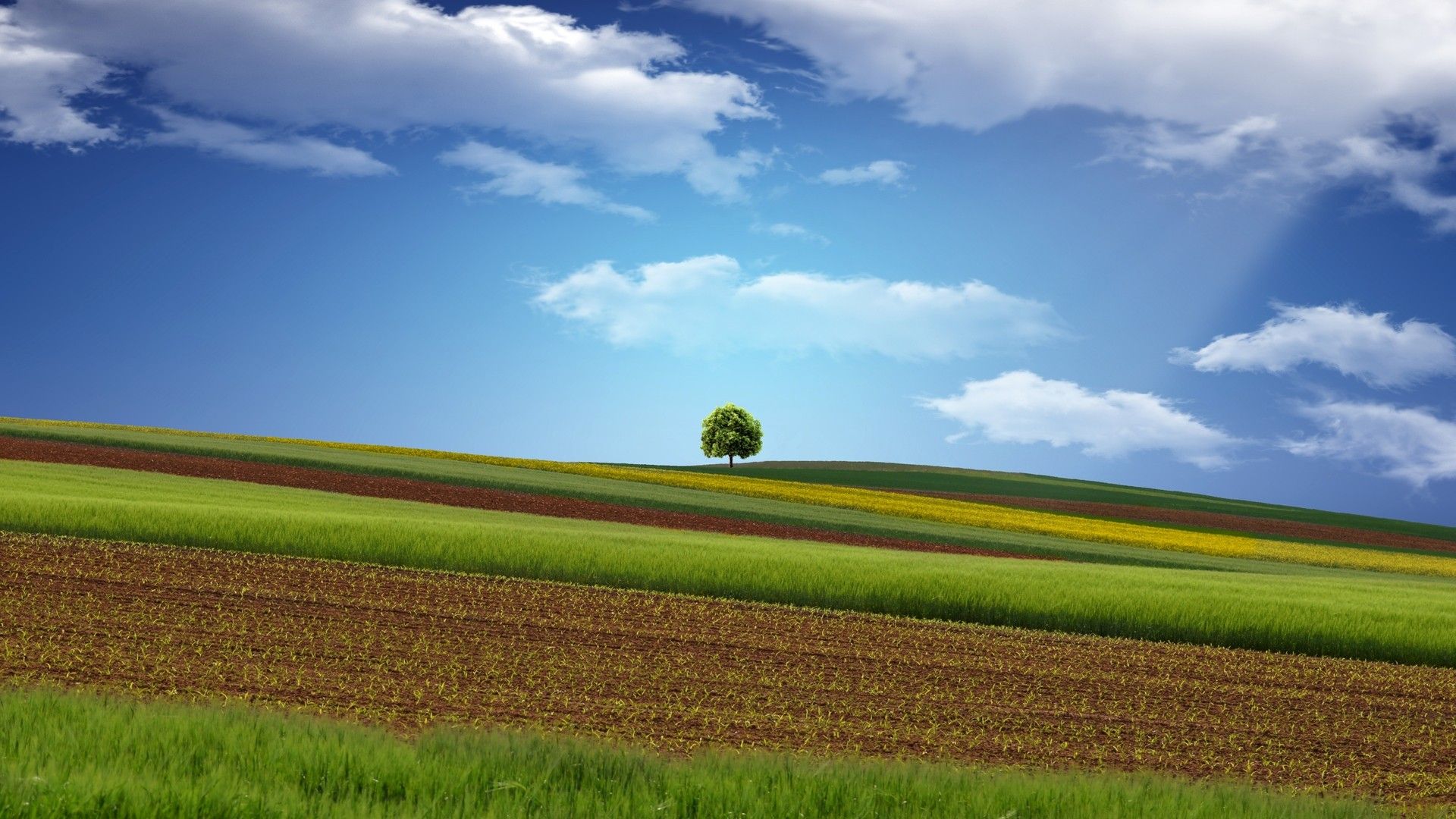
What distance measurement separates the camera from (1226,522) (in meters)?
61.0

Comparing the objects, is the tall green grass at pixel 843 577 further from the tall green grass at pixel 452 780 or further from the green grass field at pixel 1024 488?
the green grass field at pixel 1024 488

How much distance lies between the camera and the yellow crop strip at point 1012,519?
42.5 metres

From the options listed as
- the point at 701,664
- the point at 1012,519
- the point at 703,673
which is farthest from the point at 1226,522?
the point at 703,673

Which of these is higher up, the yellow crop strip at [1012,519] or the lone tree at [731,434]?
the lone tree at [731,434]

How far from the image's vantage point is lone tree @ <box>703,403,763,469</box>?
8431cm

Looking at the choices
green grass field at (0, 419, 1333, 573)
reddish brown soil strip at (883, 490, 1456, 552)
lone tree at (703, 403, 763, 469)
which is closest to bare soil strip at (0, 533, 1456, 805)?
green grass field at (0, 419, 1333, 573)

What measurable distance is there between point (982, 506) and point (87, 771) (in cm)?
4867

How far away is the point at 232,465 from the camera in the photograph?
131ft

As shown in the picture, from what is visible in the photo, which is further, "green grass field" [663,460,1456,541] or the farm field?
"green grass field" [663,460,1456,541]

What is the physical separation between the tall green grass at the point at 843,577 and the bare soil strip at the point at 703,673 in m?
1.18

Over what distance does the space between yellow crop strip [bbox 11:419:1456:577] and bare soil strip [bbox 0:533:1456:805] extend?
2714cm

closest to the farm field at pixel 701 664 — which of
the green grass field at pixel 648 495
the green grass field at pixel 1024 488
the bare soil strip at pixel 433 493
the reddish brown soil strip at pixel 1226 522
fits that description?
the bare soil strip at pixel 433 493

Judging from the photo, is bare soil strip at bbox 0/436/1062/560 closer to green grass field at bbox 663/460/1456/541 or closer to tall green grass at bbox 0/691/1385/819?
tall green grass at bbox 0/691/1385/819

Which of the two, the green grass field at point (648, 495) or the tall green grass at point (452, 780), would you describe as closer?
the tall green grass at point (452, 780)
